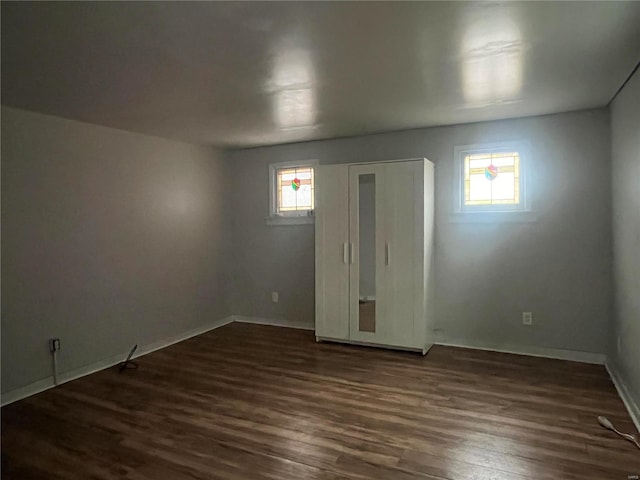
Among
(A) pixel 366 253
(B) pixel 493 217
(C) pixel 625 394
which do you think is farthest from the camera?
(A) pixel 366 253

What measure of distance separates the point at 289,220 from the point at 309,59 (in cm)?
300

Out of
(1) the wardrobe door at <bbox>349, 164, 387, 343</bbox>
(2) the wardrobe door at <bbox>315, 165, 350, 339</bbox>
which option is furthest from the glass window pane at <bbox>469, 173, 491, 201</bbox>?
(2) the wardrobe door at <bbox>315, 165, 350, 339</bbox>

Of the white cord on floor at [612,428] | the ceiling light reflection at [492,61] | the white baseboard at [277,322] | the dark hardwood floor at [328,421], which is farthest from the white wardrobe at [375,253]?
the white cord on floor at [612,428]

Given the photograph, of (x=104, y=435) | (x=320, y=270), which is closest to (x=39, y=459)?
(x=104, y=435)

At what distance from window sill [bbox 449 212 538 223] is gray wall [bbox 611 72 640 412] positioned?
2.28 ft

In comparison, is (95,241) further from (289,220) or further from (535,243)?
(535,243)

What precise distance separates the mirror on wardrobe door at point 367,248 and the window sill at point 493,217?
33.5 inches

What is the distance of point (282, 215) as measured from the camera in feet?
17.8

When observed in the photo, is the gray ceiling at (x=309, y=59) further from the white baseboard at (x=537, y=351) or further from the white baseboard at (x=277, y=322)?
the white baseboard at (x=277, y=322)

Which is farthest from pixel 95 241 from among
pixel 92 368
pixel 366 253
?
pixel 366 253

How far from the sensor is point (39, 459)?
7.89 ft

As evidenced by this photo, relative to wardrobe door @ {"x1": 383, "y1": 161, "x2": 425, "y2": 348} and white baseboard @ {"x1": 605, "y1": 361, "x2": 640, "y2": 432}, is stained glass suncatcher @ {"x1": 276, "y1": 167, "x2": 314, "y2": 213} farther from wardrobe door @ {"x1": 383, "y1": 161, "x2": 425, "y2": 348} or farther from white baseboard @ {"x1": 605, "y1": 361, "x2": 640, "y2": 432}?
white baseboard @ {"x1": 605, "y1": 361, "x2": 640, "y2": 432}

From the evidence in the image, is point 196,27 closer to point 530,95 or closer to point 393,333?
point 530,95

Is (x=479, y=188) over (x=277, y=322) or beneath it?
over
